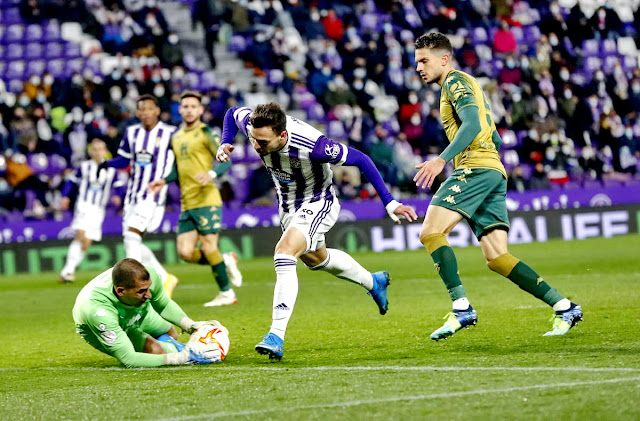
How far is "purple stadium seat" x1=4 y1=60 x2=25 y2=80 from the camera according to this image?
24203 mm

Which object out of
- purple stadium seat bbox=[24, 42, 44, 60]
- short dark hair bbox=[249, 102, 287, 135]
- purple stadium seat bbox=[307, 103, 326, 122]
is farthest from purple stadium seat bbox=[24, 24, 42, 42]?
short dark hair bbox=[249, 102, 287, 135]

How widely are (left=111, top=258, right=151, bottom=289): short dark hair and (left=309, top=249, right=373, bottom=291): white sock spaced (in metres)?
1.70

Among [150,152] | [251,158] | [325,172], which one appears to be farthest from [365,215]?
[325,172]

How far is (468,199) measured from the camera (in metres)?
7.45

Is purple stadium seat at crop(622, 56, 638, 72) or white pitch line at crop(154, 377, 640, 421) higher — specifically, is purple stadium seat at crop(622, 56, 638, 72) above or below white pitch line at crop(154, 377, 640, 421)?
above

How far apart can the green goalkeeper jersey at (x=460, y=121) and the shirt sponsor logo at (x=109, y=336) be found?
106 inches

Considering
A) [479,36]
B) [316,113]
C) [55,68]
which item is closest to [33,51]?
[55,68]

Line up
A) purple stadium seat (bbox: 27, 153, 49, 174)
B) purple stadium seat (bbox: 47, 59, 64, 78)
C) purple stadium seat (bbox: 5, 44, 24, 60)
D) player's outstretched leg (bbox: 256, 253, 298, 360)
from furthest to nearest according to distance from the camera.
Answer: purple stadium seat (bbox: 5, 44, 24, 60), purple stadium seat (bbox: 47, 59, 64, 78), purple stadium seat (bbox: 27, 153, 49, 174), player's outstretched leg (bbox: 256, 253, 298, 360)

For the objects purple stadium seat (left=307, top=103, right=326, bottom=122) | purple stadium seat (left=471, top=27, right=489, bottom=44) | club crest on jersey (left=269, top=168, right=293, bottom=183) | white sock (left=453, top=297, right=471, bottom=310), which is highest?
purple stadium seat (left=471, top=27, right=489, bottom=44)

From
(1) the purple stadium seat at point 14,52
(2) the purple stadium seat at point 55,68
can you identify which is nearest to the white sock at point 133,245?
(2) the purple stadium seat at point 55,68

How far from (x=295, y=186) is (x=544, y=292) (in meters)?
1.91

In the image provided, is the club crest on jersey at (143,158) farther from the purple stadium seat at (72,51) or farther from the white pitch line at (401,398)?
the purple stadium seat at (72,51)

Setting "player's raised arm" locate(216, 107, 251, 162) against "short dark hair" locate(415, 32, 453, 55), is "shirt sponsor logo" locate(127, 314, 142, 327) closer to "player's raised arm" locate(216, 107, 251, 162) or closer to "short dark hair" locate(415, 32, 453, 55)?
"player's raised arm" locate(216, 107, 251, 162)

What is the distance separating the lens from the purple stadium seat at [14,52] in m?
24.9
